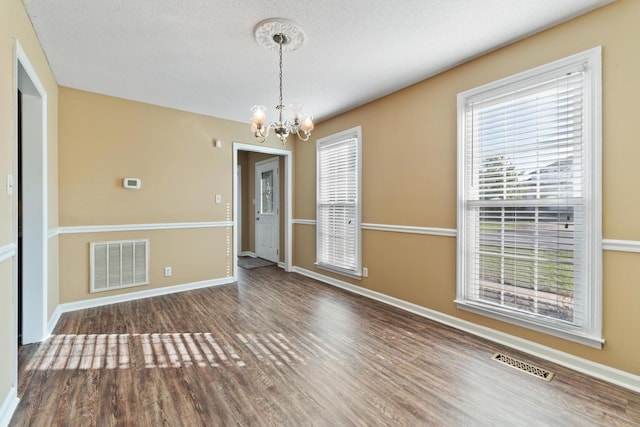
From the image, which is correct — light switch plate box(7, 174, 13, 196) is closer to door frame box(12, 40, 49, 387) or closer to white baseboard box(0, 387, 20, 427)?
door frame box(12, 40, 49, 387)

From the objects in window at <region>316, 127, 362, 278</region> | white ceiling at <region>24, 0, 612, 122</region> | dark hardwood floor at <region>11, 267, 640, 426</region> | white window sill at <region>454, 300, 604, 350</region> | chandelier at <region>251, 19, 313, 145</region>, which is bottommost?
dark hardwood floor at <region>11, 267, 640, 426</region>

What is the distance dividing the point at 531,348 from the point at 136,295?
4310 millimetres

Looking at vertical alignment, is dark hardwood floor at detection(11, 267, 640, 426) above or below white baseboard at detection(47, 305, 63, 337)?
below

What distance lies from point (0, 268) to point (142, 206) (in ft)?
7.72

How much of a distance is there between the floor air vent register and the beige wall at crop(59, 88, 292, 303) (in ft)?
12.0

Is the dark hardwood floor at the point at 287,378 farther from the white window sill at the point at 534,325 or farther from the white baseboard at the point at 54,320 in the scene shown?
the white window sill at the point at 534,325

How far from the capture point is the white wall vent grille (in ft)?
11.7

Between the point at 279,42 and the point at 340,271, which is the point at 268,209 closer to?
the point at 340,271

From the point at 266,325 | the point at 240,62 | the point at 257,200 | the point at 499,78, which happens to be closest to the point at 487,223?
the point at 499,78

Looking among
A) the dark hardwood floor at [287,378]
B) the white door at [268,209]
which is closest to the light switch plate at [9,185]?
the dark hardwood floor at [287,378]

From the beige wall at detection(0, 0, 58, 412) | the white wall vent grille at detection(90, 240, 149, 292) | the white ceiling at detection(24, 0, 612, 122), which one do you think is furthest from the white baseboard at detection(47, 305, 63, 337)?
the white ceiling at detection(24, 0, 612, 122)

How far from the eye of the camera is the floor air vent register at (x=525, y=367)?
6.88 ft

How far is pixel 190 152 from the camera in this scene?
4250 millimetres

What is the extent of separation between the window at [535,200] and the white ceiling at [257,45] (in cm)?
50
